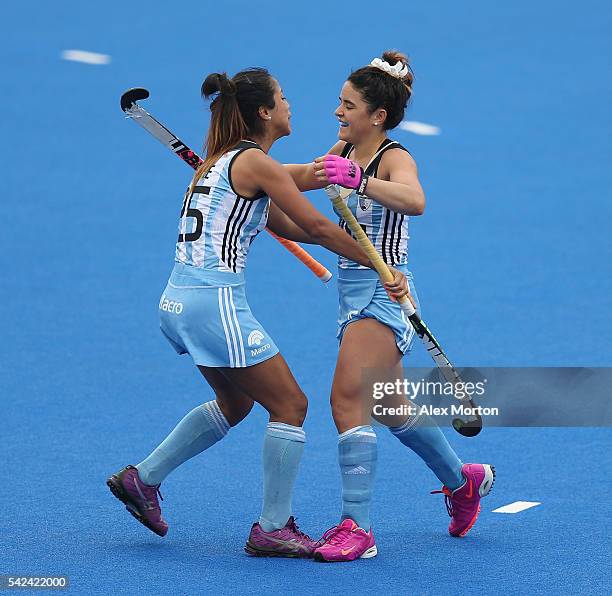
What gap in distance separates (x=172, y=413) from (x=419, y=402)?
6.09 feet

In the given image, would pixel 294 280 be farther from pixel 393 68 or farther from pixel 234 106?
pixel 234 106

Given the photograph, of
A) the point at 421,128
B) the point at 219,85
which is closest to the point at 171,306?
the point at 219,85

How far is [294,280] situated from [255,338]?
14.9 ft

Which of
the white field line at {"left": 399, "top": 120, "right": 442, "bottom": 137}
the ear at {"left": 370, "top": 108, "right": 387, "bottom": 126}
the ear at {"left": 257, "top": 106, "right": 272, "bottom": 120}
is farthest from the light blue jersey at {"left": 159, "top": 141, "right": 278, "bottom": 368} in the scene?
the white field line at {"left": 399, "top": 120, "right": 442, "bottom": 137}

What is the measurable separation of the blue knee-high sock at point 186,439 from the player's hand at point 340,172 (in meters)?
1.03

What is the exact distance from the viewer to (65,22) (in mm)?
15438

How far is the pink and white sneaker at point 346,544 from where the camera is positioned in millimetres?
5004

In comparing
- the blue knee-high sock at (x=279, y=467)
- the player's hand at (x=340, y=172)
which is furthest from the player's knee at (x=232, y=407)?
the player's hand at (x=340, y=172)

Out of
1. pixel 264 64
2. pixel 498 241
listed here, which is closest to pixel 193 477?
pixel 498 241

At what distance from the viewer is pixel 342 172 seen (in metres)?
4.89

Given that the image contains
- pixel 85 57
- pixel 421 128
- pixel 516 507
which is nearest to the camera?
pixel 516 507

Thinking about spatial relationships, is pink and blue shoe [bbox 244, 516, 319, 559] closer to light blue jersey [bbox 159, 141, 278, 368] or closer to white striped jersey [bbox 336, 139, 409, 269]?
light blue jersey [bbox 159, 141, 278, 368]

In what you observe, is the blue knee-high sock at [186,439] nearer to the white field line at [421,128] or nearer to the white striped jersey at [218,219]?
the white striped jersey at [218,219]

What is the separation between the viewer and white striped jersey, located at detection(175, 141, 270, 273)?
4957 mm
